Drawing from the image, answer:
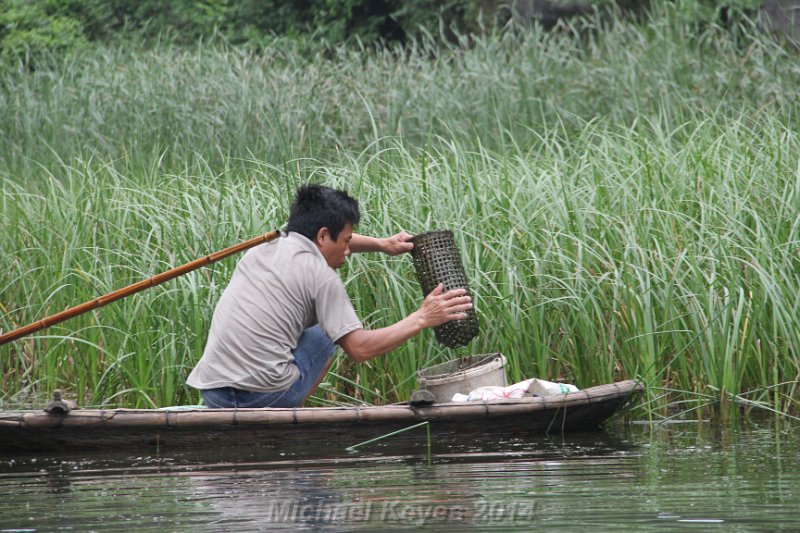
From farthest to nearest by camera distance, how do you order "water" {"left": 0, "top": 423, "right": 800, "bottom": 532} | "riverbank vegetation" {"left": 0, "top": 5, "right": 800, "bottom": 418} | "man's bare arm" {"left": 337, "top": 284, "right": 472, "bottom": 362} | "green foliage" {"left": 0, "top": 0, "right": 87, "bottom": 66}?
"green foliage" {"left": 0, "top": 0, "right": 87, "bottom": 66} < "riverbank vegetation" {"left": 0, "top": 5, "right": 800, "bottom": 418} < "man's bare arm" {"left": 337, "top": 284, "right": 472, "bottom": 362} < "water" {"left": 0, "top": 423, "right": 800, "bottom": 532}

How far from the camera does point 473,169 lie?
22.7ft

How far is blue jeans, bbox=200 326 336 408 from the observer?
5195 millimetres

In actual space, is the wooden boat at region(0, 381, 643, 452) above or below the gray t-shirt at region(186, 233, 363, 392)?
below

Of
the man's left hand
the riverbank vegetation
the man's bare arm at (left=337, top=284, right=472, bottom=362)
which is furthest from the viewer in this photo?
the riverbank vegetation

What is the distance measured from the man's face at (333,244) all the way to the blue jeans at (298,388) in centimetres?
32

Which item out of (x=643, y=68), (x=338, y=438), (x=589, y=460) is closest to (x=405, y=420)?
(x=338, y=438)

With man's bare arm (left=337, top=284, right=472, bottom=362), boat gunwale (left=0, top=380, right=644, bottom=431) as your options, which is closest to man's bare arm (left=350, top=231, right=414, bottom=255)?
man's bare arm (left=337, top=284, right=472, bottom=362)

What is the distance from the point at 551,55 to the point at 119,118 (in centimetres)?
363

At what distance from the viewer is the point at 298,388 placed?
5273mm

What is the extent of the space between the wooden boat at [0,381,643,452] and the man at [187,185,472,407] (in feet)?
0.53

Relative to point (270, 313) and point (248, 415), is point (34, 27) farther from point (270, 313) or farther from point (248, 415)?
point (248, 415)

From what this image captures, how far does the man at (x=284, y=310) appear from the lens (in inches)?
198

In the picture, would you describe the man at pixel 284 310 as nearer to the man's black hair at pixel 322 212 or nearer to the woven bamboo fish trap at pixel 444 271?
the man's black hair at pixel 322 212

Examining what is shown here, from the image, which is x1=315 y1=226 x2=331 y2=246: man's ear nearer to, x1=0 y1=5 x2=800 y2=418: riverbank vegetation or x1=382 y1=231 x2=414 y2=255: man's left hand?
x1=382 y1=231 x2=414 y2=255: man's left hand
